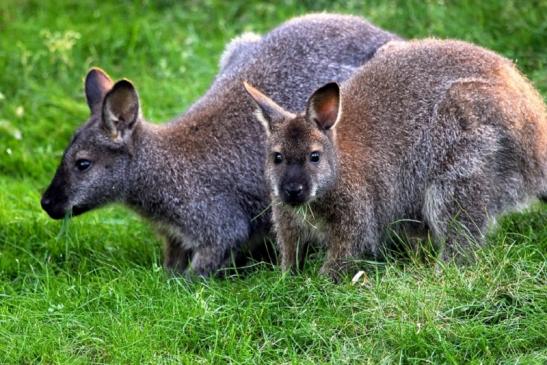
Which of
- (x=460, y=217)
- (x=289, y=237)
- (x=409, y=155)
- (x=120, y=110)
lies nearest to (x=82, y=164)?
(x=120, y=110)

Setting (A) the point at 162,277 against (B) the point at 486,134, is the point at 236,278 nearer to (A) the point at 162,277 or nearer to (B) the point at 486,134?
(A) the point at 162,277

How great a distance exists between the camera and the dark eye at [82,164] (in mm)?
7367

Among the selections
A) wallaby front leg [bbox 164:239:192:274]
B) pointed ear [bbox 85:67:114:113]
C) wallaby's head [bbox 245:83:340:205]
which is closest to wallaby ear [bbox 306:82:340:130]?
wallaby's head [bbox 245:83:340:205]

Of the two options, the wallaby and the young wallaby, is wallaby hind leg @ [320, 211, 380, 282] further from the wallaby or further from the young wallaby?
the wallaby

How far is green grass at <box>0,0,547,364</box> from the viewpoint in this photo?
587cm

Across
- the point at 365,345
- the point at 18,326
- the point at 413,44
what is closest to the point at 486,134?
the point at 413,44

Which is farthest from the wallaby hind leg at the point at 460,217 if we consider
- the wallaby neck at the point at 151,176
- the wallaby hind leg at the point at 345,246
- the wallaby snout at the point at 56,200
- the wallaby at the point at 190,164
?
the wallaby snout at the point at 56,200

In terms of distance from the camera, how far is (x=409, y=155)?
6984 mm

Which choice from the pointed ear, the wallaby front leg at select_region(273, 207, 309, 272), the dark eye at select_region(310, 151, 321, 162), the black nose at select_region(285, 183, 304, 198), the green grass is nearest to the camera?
the green grass

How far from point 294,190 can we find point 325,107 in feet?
1.83

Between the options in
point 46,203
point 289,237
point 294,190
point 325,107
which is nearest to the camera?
point 294,190

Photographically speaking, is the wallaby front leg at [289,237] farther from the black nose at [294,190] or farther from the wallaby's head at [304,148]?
the black nose at [294,190]

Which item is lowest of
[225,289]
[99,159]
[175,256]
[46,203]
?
[175,256]

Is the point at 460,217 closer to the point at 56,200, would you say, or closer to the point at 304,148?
the point at 304,148
